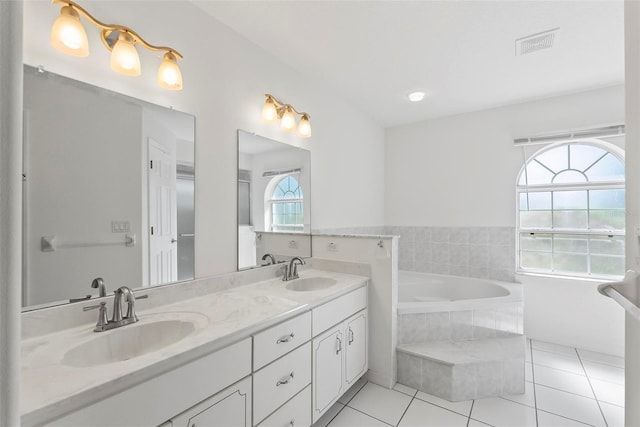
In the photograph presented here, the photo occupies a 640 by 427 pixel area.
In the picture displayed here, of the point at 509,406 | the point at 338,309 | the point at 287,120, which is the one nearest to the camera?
the point at 338,309

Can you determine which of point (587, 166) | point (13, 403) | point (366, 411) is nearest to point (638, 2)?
point (13, 403)

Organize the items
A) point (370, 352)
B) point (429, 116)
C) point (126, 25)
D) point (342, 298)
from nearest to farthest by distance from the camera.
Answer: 1. point (126, 25)
2. point (342, 298)
3. point (370, 352)
4. point (429, 116)

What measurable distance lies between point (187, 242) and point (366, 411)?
1.58m

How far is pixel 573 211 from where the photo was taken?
2.87m

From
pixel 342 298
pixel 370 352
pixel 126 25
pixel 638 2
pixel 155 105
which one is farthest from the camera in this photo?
pixel 370 352

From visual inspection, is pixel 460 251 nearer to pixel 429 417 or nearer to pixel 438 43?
pixel 429 417

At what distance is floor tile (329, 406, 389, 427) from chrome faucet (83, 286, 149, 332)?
4.39 ft

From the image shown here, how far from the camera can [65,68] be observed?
1167 millimetres

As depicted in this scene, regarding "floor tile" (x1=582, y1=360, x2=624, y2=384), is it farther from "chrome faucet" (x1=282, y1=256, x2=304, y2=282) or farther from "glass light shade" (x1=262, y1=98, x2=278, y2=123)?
"glass light shade" (x1=262, y1=98, x2=278, y2=123)

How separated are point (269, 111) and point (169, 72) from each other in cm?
72

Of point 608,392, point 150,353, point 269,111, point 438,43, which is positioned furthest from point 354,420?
point 438,43

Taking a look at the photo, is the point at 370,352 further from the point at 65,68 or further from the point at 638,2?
the point at 65,68

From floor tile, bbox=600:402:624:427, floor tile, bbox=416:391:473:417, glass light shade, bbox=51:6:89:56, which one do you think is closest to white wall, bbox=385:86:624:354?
floor tile, bbox=600:402:624:427

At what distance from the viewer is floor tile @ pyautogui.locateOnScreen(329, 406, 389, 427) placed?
170cm
